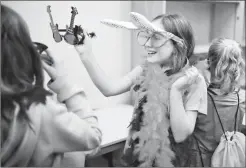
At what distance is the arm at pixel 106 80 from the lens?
68 centimetres

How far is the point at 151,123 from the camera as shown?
2.40ft

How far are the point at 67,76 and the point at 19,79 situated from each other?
106 millimetres

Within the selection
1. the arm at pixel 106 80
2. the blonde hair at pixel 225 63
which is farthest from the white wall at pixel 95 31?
the blonde hair at pixel 225 63

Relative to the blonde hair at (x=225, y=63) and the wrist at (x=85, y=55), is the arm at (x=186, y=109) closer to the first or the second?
the blonde hair at (x=225, y=63)

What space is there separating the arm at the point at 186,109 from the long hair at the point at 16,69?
0.34 metres

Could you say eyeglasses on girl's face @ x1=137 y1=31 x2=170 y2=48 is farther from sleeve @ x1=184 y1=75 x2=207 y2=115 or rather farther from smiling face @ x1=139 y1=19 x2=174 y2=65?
sleeve @ x1=184 y1=75 x2=207 y2=115

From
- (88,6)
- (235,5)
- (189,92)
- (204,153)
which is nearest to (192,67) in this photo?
(189,92)

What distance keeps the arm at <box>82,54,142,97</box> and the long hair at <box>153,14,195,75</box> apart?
0.11 m

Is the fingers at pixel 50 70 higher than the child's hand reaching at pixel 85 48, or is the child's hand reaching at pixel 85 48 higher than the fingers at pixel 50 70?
the child's hand reaching at pixel 85 48

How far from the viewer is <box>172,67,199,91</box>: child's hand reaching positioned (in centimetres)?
70

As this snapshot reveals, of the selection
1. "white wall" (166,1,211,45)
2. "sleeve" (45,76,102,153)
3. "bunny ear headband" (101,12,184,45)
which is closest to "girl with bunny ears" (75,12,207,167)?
"bunny ear headband" (101,12,184,45)

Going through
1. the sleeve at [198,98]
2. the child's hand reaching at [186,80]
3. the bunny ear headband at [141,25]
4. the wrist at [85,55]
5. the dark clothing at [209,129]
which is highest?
the bunny ear headband at [141,25]

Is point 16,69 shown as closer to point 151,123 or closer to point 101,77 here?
point 101,77

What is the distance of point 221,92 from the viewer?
0.79 metres
